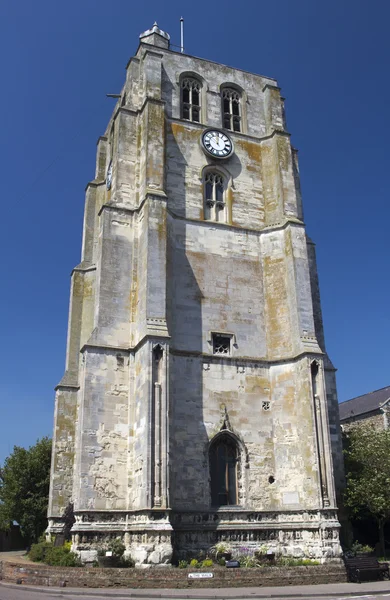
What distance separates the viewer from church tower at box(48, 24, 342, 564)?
21.0 meters

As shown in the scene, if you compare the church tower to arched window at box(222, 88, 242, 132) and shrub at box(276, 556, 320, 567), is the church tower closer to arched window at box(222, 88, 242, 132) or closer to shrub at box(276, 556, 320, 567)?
arched window at box(222, 88, 242, 132)

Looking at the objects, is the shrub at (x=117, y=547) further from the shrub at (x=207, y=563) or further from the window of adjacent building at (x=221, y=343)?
the window of adjacent building at (x=221, y=343)

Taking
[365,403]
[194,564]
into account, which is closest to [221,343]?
[194,564]

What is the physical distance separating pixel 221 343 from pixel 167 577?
1041 centimetres

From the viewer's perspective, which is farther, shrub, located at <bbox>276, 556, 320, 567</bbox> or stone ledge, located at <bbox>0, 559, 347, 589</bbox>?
shrub, located at <bbox>276, 556, 320, 567</bbox>

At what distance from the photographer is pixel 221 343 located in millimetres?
24859

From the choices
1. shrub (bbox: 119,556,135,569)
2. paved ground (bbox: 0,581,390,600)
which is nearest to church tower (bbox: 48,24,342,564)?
shrub (bbox: 119,556,135,569)

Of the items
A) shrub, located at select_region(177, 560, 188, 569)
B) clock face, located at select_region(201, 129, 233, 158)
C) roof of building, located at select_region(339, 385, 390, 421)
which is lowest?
shrub, located at select_region(177, 560, 188, 569)

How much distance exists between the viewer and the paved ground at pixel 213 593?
15.2 m

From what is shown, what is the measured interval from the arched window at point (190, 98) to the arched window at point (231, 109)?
145 centimetres

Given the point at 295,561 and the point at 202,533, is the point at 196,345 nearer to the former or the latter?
the point at 202,533

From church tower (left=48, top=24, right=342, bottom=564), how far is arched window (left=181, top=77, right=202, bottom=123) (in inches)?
3.4

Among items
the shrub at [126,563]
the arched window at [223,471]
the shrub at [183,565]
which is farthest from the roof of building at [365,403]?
the shrub at [126,563]

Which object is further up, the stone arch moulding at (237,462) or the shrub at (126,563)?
the stone arch moulding at (237,462)
